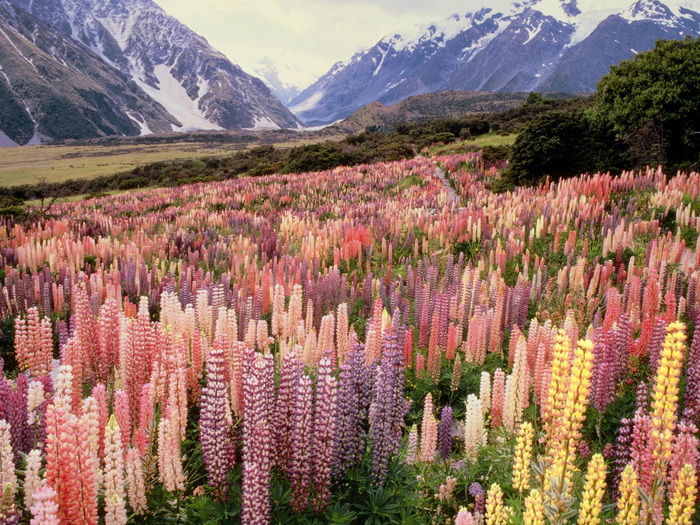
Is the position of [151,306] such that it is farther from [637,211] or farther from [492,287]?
[637,211]

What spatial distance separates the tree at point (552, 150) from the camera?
58.4 feet

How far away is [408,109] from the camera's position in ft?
461

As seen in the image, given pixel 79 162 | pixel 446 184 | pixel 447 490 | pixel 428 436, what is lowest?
pixel 447 490

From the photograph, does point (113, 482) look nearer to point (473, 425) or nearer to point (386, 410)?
point (386, 410)

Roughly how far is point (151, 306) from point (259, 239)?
415 centimetres

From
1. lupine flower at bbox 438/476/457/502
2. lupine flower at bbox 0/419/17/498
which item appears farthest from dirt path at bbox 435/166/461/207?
lupine flower at bbox 0/419/17/498

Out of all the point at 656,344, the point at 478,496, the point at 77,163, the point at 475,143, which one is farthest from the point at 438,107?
the point at 478,496

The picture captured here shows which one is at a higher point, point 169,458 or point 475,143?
point 475,143

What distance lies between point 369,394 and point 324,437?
695 millimetres

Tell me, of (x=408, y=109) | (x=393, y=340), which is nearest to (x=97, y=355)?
(x=393, y=340)

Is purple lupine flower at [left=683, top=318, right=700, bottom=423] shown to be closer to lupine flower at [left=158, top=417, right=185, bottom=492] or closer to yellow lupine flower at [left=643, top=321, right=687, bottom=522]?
yellow lupine flower at [left=643, top=321, right=687, bottom=522]

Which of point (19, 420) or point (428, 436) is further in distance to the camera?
point (428, 436)

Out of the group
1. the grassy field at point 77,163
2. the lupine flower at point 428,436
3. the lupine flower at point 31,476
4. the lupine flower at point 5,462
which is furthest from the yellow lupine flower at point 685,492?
the grassy field at point 77,163

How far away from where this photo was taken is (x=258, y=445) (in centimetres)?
247
